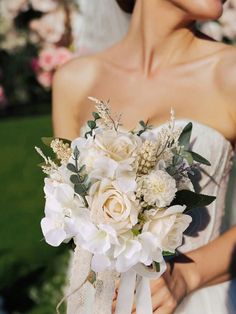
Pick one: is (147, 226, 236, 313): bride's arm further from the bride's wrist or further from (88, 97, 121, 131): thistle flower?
(88, 97, 121, 131): thistle flower

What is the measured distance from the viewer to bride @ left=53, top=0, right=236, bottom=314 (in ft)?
8.92

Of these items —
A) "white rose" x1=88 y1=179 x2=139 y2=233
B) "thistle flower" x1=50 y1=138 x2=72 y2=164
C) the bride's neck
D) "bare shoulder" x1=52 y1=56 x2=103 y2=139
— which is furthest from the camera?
"bare shoulder" x1=52 y1=56 x2=103 y2=139

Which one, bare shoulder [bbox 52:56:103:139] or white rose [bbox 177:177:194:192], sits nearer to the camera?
white rose [bbox 177:177:194:192]

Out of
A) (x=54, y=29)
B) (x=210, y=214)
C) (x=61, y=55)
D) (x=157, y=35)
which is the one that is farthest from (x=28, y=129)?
(x=210, y=214)

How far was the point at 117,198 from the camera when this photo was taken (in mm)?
2100

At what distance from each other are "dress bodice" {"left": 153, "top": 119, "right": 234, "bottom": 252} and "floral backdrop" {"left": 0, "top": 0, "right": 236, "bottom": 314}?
889 mm

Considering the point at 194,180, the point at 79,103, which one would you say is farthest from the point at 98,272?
the point at 79,103

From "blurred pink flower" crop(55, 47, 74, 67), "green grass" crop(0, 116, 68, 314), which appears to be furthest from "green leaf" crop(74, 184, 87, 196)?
"blurred pink flower" crop(55, 47, 74, 67)

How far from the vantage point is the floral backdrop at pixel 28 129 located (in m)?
5.92

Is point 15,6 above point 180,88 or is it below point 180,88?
below

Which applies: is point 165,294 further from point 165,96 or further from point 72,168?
point 165,96

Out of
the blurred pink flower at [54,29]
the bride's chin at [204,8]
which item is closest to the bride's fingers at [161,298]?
the bride's chin at [204,8]

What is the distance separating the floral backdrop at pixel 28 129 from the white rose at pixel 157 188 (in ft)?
4.94

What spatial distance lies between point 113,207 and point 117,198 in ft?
0.08
